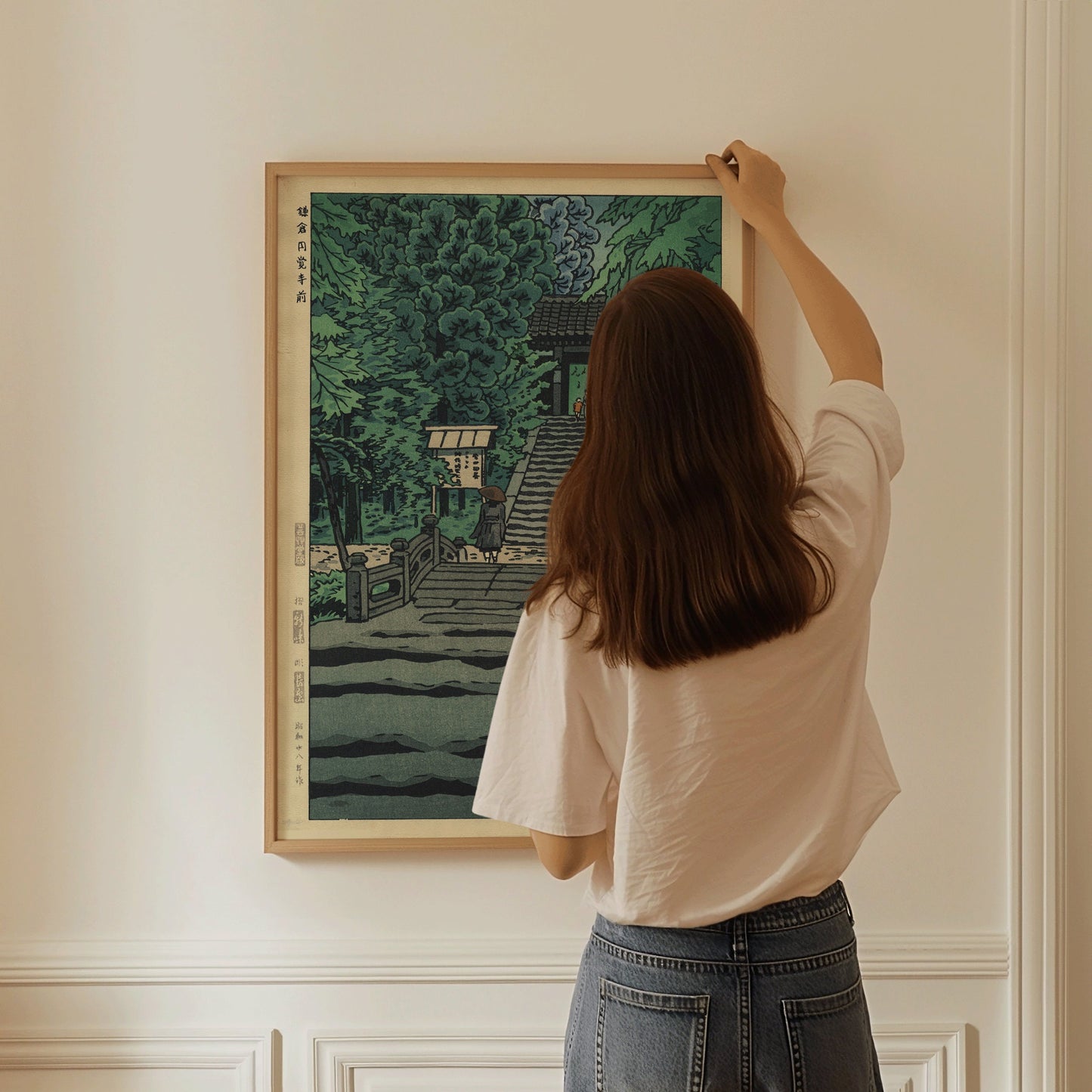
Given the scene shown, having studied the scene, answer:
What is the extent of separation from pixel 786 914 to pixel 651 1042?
0.58 ft

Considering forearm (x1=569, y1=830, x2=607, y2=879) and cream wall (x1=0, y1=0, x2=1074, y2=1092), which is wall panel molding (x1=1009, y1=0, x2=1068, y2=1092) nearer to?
cream wall (x1=0, y1=0, x2=1074, y2=1092)

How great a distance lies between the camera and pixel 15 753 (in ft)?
4.38

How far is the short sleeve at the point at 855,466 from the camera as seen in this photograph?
0.87m

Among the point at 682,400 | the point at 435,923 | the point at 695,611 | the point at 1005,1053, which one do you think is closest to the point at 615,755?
the point at 695,611

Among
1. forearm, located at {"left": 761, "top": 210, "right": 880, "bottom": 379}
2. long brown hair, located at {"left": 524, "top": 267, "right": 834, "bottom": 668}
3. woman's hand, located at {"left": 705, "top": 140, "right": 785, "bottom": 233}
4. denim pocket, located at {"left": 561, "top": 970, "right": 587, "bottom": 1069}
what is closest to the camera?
long brown hair, located at {"left": 524, "top": 267, "right": 834, "bottom": 668}

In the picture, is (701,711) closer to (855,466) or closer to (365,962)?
(855,466)

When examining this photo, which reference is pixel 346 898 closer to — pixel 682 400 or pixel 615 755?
pixel 615 755

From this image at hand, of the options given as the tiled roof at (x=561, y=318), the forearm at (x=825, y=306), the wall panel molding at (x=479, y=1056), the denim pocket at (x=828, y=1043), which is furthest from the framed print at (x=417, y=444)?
the denim pocket at (x=828, y=1043)

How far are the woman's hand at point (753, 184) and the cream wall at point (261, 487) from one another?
0.23 ft

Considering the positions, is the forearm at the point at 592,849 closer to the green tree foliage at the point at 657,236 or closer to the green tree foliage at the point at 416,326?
the green tree foliage at the point at 416,326

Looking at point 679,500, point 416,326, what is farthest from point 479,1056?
point 416,326

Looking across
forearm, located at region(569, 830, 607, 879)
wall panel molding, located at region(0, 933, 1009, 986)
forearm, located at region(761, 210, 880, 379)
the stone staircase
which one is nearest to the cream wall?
wall panel molding, located at region(0, 933, 1009, 986)

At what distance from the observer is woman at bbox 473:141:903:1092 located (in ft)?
2.69

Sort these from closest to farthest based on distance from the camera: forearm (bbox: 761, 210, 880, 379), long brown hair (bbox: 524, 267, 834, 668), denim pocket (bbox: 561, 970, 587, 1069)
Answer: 1. long brown hair (bbox: 524, 267, 834, 668)
2. denim pocket (bbox: 561, 970, 587, 1069)
3. forearm (bbox: 761, 210, 880, 379)
